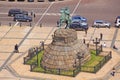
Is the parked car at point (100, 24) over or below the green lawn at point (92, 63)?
over

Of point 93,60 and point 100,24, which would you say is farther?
point 100,24

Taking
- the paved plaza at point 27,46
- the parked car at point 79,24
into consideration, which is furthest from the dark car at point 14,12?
the parked car at point 79,24

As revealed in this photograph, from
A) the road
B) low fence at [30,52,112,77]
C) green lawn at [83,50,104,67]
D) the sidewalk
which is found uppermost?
the road

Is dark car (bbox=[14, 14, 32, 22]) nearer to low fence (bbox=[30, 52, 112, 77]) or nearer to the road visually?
the road

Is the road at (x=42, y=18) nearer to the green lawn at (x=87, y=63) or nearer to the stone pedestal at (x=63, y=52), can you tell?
the green lawn at (x=87, y=63)

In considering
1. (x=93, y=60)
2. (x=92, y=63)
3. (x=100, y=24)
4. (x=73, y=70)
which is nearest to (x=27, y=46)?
(x=93, y=60)

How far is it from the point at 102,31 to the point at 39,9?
20658mm

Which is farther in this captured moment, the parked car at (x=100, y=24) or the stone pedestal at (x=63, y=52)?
the parked car at (x=100, y=24)

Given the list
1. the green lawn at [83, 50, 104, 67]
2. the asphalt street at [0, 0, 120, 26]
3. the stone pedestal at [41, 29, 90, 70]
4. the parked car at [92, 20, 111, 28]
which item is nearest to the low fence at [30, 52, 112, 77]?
the stone pedestal at [41, 29, 90, 70]

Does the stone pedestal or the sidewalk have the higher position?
the stone pedestal

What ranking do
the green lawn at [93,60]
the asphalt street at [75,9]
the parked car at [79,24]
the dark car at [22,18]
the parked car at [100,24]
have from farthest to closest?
the asphalt street at [75,9] < the dark car at [22,18] < the parked car at [100,24] < the parked car at [79,24] < the green lawn at [93,60]

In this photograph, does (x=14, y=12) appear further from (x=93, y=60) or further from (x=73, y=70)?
(x=73, y=70)

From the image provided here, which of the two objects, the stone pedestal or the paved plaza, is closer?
the paved plaza

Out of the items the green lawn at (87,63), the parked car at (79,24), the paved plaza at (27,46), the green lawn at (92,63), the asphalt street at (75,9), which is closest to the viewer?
the paved plaza at (27,46)
